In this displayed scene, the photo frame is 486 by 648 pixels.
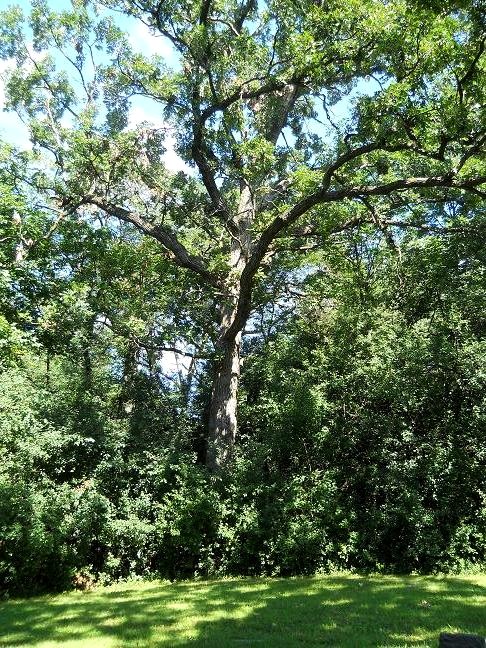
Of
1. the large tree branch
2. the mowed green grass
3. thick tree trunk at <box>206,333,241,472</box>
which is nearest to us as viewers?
the mowed green grass

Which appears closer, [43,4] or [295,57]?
[295,57]

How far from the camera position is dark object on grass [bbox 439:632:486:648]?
2623 millimetres

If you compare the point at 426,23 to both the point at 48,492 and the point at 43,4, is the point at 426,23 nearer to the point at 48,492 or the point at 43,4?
the point at 48,492

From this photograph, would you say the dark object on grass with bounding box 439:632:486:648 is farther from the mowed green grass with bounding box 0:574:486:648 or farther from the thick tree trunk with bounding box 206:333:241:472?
the thick tree trunk with bounding box 206:333:241:472

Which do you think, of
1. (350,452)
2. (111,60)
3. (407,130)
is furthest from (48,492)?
(111,60)

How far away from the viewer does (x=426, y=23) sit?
7625 mm

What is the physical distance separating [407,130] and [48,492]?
8.89m

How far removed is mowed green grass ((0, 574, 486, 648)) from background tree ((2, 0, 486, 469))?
398 cm

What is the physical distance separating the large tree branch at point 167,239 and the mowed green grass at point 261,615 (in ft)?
22.5

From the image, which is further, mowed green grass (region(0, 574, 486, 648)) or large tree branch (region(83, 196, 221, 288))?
large tree branch (region(83, 196, 221, 288))

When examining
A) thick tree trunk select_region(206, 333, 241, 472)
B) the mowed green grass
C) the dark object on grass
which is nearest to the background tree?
thick tree trunk select_region(206, 333, 241, 472)

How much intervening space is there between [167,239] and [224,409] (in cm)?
433

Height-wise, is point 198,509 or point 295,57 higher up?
point 295,57

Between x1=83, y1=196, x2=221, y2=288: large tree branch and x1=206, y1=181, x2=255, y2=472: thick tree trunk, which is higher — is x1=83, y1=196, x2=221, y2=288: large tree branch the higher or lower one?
the higher one
